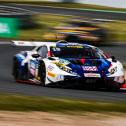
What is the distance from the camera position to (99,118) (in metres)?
8.86

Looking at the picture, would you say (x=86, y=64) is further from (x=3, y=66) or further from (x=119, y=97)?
(x=3, y=66)

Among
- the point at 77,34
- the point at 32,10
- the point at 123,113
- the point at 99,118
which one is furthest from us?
the point at 32,10

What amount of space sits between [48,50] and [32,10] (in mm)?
26002

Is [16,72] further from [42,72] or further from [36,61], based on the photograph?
[42,72]

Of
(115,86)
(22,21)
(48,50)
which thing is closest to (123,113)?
(115,86)

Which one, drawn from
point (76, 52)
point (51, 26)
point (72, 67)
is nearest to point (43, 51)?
point (76, 52)

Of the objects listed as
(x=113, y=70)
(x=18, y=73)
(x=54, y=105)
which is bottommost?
(x=54, y=105)

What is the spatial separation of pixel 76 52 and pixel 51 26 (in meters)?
17.3

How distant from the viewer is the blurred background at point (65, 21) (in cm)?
2505

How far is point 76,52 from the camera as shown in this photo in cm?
1464

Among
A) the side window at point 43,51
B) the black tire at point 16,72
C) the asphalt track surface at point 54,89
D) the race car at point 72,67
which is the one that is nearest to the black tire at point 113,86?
the race car at point 72,67

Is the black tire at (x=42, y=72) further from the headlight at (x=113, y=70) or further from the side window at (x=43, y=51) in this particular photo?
the headlight at (x=113, y=70)

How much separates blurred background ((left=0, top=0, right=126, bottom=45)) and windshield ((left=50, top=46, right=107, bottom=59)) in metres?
9.77

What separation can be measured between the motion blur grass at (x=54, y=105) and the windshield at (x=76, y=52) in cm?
391
